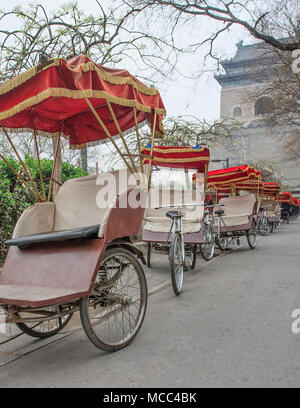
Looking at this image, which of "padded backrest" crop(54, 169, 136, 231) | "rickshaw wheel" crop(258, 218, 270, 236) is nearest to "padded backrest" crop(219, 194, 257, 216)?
"rickshaw wheel" crop(258, 218, 270, 236)

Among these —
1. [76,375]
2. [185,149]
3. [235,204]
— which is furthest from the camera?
[235,204]

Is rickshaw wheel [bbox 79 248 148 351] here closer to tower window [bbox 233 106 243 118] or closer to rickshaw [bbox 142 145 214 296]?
rickshaw [bbox 142 145 214 296]

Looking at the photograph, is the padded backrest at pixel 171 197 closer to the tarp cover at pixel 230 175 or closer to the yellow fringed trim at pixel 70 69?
the tarp cover at pixel 230 175

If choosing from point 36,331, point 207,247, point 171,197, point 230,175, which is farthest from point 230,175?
point 36,331

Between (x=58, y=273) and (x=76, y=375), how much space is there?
85 cm

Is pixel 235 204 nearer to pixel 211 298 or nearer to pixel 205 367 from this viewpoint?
pixel 211 298

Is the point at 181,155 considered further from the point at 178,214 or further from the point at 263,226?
the point at 263,226

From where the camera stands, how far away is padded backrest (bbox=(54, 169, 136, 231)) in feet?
14.1

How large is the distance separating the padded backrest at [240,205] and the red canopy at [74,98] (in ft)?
20.3

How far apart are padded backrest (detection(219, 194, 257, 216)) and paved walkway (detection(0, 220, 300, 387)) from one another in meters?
5.34

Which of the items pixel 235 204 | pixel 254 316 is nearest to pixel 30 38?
pixel 235 204
